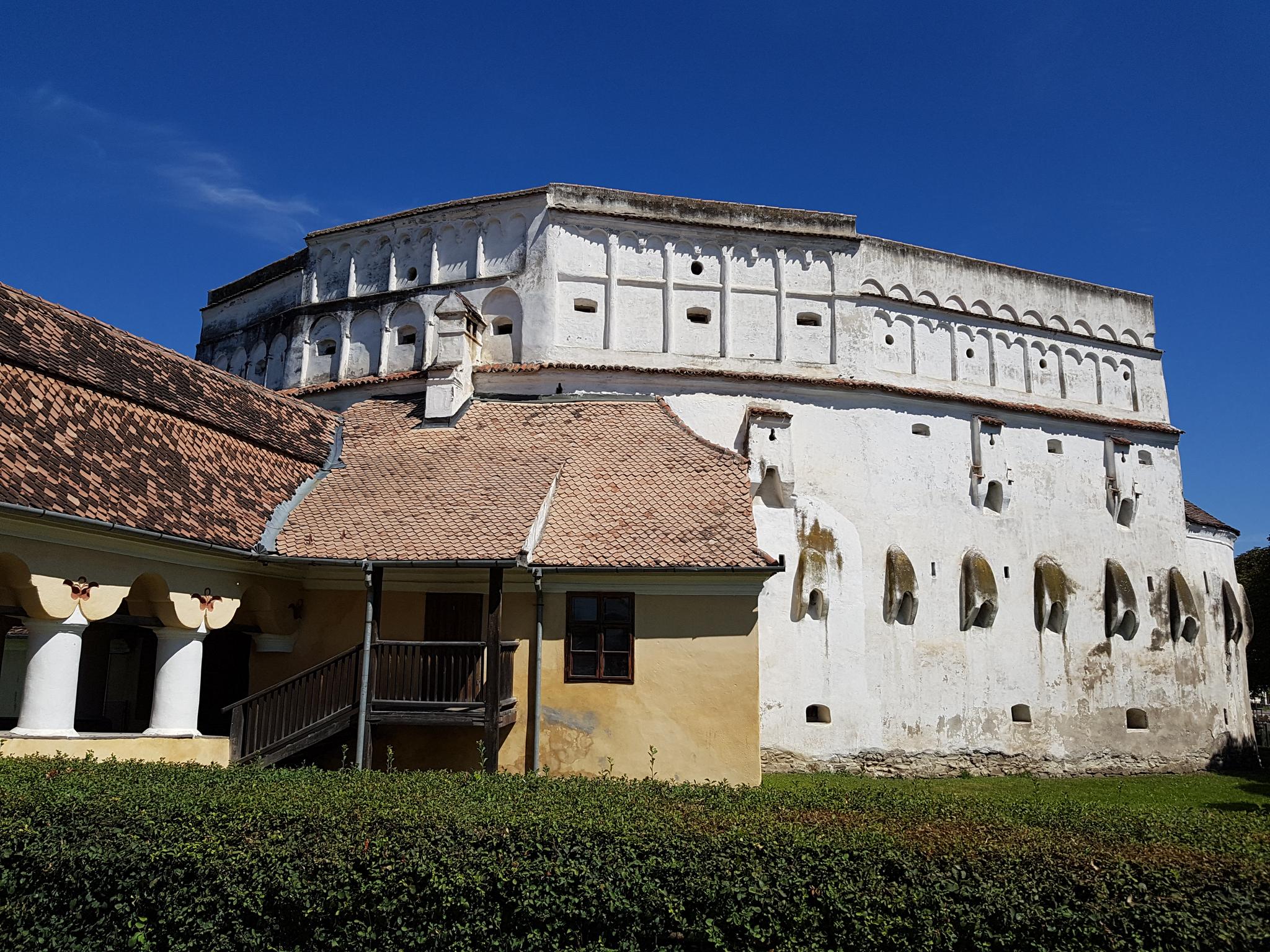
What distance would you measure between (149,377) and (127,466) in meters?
3.34

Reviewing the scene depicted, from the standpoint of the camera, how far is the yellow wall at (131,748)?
12.8m

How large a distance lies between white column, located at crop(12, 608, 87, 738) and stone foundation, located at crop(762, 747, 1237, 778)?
13444 millimetres

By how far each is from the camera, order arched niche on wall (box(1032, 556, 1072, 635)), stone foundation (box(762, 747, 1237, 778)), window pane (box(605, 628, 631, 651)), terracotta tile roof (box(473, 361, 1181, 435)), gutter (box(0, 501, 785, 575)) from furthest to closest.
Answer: arched niche on wall (box(1032, 556, 1072, 635)) → terracotta tile roof (box(473, 361, 1181, 435)) → stone foundation (box(762, 747, 1237, 778)) → window pane (box(605, 628, 631, 651)) → gutter (box(0, 501, 785, 575))

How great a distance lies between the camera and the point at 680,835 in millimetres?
7832

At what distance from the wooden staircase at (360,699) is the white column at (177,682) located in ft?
2.90

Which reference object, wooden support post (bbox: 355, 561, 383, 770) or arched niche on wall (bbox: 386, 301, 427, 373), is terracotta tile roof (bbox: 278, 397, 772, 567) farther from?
arched niche on wall (bbox: 386, 301, 427, 373)

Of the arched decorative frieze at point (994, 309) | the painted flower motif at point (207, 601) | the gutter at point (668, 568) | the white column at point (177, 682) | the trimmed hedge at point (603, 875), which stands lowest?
the trimmed hedge at point (603, 875)

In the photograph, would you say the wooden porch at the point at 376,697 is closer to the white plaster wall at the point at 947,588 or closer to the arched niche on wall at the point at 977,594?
the white plaster wall at the point at 947,588

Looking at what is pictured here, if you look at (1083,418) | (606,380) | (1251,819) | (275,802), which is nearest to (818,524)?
(606,380)

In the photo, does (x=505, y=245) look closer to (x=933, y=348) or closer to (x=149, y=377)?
(x=149, y=377)

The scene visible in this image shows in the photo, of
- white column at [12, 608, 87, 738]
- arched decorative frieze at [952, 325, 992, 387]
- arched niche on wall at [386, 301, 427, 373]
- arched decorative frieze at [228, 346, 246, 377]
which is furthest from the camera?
arched decorative frieze at [228, 346, 246, 377]

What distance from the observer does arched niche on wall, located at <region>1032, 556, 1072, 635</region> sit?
25234 mm

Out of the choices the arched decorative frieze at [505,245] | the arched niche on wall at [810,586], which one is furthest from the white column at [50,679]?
the arched niche on wall at [810,586]

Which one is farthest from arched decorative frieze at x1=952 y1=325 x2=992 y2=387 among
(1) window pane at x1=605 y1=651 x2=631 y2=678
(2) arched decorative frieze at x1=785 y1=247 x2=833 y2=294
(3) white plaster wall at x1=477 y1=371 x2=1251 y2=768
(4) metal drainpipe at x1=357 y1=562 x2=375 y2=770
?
(4) metal drainpipe at x1=357 y1=562 x2=375 y2=770
